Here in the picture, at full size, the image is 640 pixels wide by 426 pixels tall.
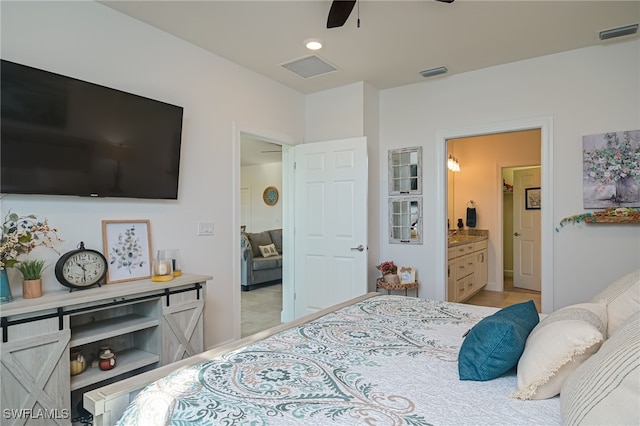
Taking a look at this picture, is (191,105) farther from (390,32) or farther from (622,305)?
(622,305)

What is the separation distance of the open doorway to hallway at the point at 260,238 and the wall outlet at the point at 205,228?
71 cm

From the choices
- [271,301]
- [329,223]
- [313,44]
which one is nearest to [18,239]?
[313,44]

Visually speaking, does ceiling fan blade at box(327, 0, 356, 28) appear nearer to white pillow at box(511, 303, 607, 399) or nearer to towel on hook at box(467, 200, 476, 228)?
white pillow at box(511, 303, 607, 399)

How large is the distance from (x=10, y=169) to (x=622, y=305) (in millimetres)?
3014

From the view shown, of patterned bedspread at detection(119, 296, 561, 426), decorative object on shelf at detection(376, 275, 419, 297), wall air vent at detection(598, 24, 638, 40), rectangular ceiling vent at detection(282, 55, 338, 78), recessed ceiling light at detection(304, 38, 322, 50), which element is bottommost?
decorative object on shelf at detection(376, 275, 419, 297)

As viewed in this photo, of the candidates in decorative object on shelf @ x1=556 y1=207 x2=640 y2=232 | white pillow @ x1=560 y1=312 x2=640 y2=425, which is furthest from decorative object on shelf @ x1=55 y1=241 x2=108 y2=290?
decorative object on shelf @ x1=556 y1=207 x2=640 y2=232

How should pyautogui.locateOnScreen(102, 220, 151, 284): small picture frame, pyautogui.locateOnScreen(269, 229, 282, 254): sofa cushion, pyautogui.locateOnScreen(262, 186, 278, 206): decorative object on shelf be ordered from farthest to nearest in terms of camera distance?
1. pyautogui.locateOnScreen(262, 186, 278, 206): decorative object on shelf
2. pyautogui.locateOnScreen(269, 229, 282, 254): sofa cushion
3. pyautogui.locateOnScreen(102, 220, 151, 284): small picture frame

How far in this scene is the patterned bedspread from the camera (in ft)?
3.35

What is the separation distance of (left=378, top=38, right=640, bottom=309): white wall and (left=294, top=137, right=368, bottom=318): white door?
0.85 meters

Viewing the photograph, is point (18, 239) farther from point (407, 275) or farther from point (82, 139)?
point (407, 275)

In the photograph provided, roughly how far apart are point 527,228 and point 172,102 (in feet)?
19.7

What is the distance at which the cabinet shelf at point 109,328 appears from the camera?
2.12m

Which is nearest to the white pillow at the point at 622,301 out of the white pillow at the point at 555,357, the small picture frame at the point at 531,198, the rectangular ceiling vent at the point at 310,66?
the white pillow at the point at 555,357

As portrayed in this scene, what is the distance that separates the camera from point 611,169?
311 centimetres
